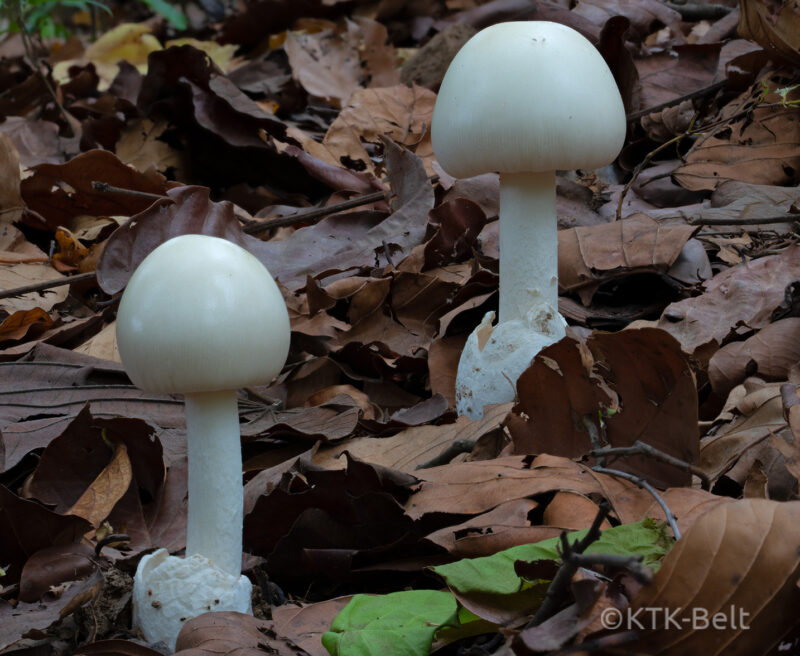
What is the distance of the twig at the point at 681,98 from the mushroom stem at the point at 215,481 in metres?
2.63

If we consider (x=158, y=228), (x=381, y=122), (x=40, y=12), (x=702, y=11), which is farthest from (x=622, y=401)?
(x=40, y=12)

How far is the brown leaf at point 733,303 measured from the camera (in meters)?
2.53

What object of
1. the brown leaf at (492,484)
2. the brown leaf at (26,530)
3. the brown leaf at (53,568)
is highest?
the brown leaf at (492,484)

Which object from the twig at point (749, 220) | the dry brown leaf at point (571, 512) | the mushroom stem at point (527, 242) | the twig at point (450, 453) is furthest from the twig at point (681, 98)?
the dry brown leaf at point (571, 512)

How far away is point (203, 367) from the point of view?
160 cm

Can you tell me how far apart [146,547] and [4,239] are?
232cm

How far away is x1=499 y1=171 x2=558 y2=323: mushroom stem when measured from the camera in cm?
240

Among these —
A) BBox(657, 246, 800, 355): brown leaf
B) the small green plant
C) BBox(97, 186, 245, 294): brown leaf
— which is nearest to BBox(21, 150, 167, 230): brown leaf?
BBox(97, 186, 245, 294): brown leaf

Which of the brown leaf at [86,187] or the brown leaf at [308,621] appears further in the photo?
the brown leaf at [86,187]

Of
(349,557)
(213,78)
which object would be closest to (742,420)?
(349,557)

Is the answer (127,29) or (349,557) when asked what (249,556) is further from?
(127,29)

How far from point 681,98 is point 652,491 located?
2626 millimetres

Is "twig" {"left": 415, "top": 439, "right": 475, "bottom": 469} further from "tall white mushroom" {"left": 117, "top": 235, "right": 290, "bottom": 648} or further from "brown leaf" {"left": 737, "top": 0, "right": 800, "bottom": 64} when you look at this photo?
"brown leaf" {"left": 737, "top": 0, "right": 800, "bottom": 64}

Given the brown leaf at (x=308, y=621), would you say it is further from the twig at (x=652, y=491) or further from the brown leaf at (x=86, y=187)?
the brown leaf at (x=86, y=187)
